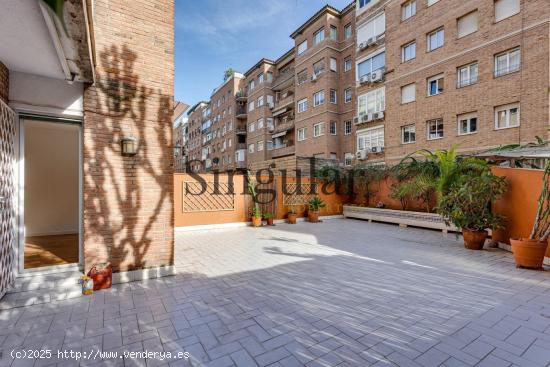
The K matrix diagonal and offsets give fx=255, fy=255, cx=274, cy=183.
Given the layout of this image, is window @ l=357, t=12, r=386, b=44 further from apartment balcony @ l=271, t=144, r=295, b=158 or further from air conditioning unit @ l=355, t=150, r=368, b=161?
apartment balcony @ l=271, t=144, r=295, b=158

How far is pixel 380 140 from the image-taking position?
57.4 ft

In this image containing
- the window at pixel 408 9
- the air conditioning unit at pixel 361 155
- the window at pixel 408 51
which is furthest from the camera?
the air conditioning unit at pixel 361 155

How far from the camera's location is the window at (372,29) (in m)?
17.1

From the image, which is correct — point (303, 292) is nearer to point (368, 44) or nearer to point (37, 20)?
point (37, 20)

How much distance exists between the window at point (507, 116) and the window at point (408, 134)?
3.94 meters

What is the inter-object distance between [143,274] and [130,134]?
7.74 ft

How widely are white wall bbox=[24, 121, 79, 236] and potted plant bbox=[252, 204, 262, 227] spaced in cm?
574

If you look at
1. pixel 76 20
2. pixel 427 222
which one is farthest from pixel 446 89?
pixel 76 20

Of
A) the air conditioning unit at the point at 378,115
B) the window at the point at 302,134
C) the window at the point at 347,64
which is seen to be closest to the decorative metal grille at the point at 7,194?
the air conditioning unit at the point at 378,115

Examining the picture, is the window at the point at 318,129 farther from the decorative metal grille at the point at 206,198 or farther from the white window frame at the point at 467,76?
the decorative metal grille at the point at 206,198

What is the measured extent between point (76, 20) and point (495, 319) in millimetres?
5399

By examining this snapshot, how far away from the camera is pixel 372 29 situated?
17781 mm

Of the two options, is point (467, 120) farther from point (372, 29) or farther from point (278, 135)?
point (278, 135)

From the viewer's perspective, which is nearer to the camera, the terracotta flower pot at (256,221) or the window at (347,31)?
the terracotta flower pot at (256,221)
